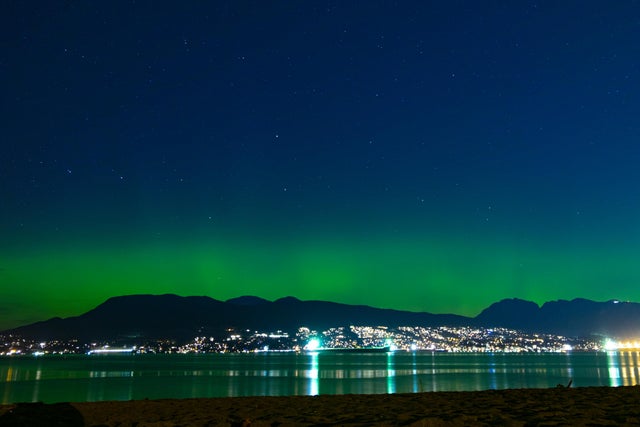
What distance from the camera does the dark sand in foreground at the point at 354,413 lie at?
45.9 ft

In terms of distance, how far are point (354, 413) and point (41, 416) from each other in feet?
31.2

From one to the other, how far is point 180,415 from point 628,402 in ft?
45.7

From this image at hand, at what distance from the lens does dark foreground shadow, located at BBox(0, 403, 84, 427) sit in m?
16.1

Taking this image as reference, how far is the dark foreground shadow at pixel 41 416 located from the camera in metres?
16.1

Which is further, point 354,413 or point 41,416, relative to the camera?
point 41,416

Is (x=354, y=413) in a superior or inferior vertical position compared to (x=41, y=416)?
superior

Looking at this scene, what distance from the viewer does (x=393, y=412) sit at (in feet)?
57.1

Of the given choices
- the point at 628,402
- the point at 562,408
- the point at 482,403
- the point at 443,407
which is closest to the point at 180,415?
the point at 443,407

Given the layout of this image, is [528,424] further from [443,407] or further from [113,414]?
[113,414]

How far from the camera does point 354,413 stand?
17547 mm

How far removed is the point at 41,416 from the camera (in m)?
17.8

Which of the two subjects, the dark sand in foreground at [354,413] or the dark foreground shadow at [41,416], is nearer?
the dark sand in foreground at [354,413]

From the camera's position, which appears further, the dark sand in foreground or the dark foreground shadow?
the dark foreground shadow

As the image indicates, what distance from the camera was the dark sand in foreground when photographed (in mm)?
13984
